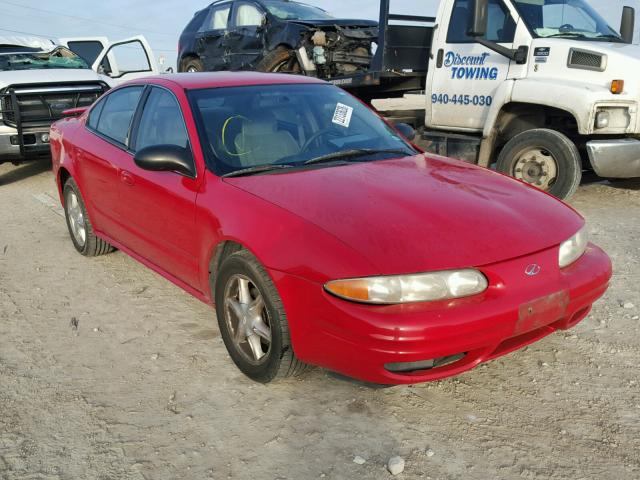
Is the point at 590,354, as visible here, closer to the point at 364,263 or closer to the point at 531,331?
the point at 531,331

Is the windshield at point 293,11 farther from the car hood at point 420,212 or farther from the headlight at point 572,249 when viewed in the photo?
the headlight at point 572,249

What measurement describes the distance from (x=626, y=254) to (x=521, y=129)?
2210 mm

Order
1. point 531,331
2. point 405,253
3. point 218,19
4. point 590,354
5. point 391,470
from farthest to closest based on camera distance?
point 218,19 < point 590,354 < point 531,331 < point 405,253 < point 391,470

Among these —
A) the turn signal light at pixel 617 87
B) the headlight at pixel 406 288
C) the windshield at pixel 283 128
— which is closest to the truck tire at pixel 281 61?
the turn signal light at pixel 617 87

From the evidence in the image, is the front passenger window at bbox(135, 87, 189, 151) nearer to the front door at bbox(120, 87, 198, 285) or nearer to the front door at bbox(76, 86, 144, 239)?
the front door at bbox(120, 87, 198, 285)

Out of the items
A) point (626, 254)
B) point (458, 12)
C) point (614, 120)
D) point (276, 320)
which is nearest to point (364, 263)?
point (276, 320)

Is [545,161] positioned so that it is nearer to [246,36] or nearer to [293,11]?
[293,11]

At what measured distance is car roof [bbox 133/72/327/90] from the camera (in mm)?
3863

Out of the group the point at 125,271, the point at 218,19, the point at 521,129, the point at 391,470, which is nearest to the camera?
A: the point at 391,470

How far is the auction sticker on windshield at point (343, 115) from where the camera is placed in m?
3.92

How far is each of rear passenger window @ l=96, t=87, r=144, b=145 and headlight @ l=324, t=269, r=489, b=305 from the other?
2.36 meters

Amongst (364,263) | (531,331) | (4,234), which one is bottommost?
(4,234)

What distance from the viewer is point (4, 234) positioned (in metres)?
5.96

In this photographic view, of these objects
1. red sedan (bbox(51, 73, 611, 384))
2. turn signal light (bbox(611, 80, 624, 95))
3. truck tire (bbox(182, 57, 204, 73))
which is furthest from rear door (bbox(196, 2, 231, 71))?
red sedan (bbox(51, 73, 611, 384))
